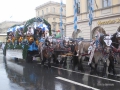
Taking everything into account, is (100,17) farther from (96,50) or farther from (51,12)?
(51,12)

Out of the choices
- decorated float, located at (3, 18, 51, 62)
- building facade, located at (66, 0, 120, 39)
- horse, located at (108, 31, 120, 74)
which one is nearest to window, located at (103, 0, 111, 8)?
building facade, located at (66, 0, 120, 39)

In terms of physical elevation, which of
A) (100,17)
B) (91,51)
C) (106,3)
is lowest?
(91,51)

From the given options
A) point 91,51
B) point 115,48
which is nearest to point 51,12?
point 91,51

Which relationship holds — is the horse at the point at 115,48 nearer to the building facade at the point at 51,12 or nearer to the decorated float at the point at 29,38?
the decorated float at the point at 29,38

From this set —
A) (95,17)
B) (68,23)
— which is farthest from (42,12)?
(95,17)

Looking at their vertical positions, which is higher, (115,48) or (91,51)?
(115,48)

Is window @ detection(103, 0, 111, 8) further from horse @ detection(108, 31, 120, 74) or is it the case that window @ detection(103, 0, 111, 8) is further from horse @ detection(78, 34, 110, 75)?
horse @ detection(108, 31, 120, 74)

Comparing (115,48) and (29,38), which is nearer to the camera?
(115,48)

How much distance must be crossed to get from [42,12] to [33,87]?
53.1 meters

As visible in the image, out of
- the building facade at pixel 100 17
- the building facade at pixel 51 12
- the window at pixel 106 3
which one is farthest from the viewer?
the building facade at pixel 51 12

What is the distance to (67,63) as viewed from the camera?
13.6 meters

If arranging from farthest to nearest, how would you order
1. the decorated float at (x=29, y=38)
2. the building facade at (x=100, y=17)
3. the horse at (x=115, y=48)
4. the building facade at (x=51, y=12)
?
the building facade at (x=51, y=12)
the building facade at (x=100, y=17)
the decorated float at (x=29, y=38)
the horse at (x=115, y=48)

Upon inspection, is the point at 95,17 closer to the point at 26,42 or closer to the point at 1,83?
the point at 26,42

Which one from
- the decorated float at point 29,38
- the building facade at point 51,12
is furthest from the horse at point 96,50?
the building facade at point 51,12
